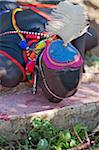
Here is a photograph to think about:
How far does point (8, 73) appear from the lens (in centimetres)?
274

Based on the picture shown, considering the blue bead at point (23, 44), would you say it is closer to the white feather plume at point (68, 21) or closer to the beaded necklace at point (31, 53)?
the beaded necklace at point (31, 53)

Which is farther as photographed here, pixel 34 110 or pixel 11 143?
pixel 34 110

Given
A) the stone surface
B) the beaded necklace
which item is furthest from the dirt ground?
the beaded necklace

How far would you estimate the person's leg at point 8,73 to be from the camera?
2740 mm

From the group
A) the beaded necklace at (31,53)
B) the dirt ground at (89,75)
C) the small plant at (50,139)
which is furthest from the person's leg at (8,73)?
the small plant at (50,139)

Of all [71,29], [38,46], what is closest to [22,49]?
[38,46]

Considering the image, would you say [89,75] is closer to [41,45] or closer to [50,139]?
[41,45]

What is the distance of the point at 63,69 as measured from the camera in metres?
2.54

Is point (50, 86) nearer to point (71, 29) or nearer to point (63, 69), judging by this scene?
point (63, 69)

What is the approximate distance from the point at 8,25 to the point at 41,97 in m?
0.45

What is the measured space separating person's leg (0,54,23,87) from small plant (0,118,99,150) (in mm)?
358

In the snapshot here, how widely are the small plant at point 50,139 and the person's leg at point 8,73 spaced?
0.36 metres

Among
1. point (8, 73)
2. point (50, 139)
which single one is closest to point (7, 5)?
point (8, 73)

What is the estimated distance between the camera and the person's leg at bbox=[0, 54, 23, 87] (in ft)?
8.99
